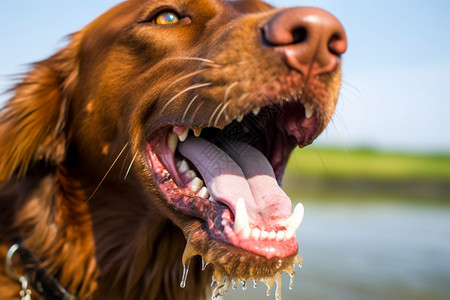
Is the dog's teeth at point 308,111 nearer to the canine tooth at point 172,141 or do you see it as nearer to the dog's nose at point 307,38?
the dog's nose at point 307,38

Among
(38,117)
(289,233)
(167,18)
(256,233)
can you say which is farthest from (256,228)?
(38,117)

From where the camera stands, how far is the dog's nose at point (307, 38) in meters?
1.58

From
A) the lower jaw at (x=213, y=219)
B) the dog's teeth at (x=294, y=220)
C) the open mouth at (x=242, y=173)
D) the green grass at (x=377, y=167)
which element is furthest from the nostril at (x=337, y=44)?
the green grass at (x=377, y=167)

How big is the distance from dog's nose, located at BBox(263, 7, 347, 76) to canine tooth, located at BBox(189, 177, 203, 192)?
2.24 feet

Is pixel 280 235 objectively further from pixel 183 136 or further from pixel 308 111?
pixel 183 136

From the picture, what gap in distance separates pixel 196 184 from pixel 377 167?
2218 cm

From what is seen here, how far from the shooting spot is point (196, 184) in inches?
81.3

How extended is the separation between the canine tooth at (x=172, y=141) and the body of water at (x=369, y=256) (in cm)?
377

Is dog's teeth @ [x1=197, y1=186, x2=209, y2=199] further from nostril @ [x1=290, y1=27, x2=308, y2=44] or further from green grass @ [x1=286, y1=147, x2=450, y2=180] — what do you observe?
green grass @ [x1=286, y1=147, x2=450, y2=180]

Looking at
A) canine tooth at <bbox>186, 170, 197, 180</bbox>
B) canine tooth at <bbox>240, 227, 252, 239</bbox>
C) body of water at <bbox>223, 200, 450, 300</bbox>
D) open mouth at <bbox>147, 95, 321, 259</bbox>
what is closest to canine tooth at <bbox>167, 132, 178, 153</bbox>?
open mouth at <bbox>147, 95, 321, 259</bbox>

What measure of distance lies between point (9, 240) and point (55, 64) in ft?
3.11

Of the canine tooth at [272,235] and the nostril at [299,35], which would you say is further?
the canine tooth at [272,235]

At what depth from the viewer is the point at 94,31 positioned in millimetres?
2469

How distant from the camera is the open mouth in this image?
175 cm
